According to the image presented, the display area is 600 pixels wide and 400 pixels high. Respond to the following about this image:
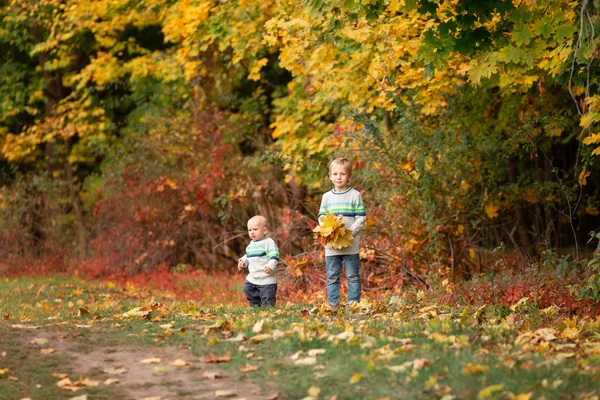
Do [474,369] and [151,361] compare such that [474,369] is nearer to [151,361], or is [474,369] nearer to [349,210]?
[151,361]

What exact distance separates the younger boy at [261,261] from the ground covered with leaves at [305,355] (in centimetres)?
71

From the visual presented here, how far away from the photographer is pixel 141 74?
21219mm

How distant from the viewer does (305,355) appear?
7.05 m

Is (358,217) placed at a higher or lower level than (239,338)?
higher

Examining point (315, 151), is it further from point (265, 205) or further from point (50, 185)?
point (50, 185)

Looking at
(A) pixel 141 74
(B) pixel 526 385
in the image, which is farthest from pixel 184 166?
(B) pixel 526 385

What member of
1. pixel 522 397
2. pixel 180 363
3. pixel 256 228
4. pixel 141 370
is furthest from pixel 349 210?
pixel 522 397

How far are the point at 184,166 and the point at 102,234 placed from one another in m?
2.34

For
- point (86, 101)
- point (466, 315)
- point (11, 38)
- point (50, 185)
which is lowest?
point (466, 315)

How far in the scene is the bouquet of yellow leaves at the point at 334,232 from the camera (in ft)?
31.8

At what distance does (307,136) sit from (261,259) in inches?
284

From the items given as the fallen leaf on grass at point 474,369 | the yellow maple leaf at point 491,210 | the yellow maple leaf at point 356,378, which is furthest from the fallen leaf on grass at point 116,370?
the yellow maple leaf at point 491,210

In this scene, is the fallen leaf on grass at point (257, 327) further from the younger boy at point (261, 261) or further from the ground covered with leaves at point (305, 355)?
the younger boy at point (261, 261)

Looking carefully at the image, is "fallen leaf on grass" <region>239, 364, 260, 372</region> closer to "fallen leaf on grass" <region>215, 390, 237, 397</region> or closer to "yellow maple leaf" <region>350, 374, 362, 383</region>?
"fallen leaf on grass" <region>215, 390, 237, 397</region>
